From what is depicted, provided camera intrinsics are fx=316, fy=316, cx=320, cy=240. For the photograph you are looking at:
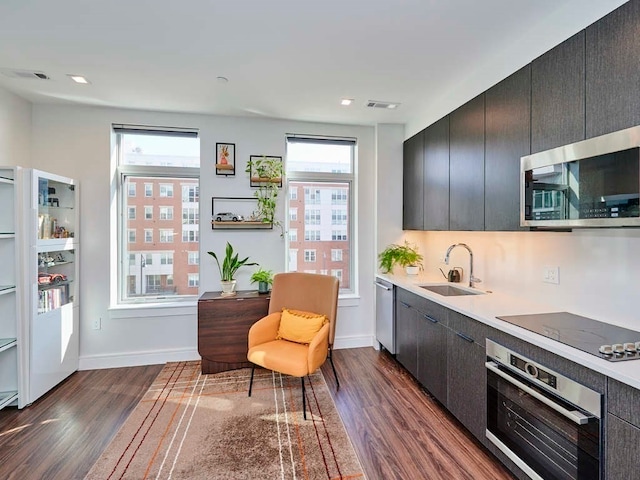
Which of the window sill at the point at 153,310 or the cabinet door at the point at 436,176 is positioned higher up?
the cabinet door at the point at 436,176

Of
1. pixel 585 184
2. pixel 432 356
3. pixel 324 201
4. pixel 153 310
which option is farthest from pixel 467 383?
pixel 153 310

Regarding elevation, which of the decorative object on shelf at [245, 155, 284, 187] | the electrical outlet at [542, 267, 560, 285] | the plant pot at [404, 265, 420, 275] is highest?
the decorative object on shelf at [245, 155, 284, 187]

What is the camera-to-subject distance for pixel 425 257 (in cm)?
381

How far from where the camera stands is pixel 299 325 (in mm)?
2861

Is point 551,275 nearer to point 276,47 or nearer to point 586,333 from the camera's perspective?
point 586,333

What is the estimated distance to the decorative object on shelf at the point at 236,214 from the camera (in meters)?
3.51

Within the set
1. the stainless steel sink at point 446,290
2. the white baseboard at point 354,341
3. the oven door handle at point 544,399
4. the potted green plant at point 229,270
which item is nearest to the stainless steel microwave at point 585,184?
the oven door handle at point 544,399

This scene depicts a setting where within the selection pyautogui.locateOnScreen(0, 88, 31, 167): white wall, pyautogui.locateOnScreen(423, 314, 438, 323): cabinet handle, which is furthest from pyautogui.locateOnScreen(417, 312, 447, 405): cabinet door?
pyautogui.locateOnScreen(0, 88, 31, 167): white wall

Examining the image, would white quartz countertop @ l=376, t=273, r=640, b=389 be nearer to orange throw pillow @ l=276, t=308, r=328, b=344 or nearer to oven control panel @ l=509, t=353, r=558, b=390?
oven control panel @ l=509, t=353, r=558, b=390

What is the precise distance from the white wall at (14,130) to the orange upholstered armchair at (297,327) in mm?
2696

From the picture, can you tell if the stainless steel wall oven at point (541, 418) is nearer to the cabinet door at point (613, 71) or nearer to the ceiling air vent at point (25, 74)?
the cabinet door at point (613, 71)

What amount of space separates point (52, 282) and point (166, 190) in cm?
137

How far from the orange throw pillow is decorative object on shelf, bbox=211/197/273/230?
1129mm

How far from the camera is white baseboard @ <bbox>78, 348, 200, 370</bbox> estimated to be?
10.8 feet
